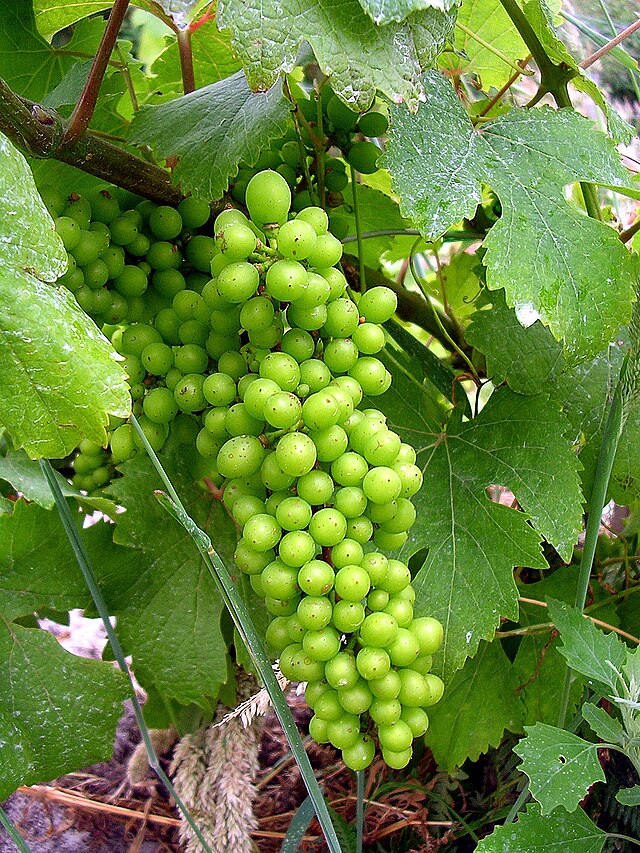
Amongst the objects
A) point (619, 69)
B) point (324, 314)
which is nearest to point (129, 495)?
point (324, 314)

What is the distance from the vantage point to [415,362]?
33.3 inches

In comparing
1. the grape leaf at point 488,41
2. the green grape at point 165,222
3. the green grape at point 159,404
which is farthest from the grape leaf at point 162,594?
the grape leaf at point 488,41

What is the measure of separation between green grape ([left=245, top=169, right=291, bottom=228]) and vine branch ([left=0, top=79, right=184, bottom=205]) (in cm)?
14

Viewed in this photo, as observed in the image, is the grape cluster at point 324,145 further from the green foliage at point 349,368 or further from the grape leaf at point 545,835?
the grape leaf at point 545,835

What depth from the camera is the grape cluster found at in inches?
27.4

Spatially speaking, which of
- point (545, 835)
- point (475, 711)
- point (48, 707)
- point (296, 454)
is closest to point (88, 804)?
point (48, 707)

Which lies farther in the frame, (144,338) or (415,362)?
(415,362)

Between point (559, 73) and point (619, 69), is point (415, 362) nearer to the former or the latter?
point (559, 73)

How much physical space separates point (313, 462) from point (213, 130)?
12.6 inches

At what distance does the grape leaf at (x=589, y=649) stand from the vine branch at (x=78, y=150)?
0.50 meters

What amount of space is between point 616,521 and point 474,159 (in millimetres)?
823

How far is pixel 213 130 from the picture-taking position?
2.17 ft

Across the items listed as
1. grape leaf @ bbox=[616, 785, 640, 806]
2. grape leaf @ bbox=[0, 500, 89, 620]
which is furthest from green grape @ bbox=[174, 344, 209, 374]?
grape leaf @ bbox=[616, 785, 640, 806]

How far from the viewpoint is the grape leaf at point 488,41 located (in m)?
0.84
